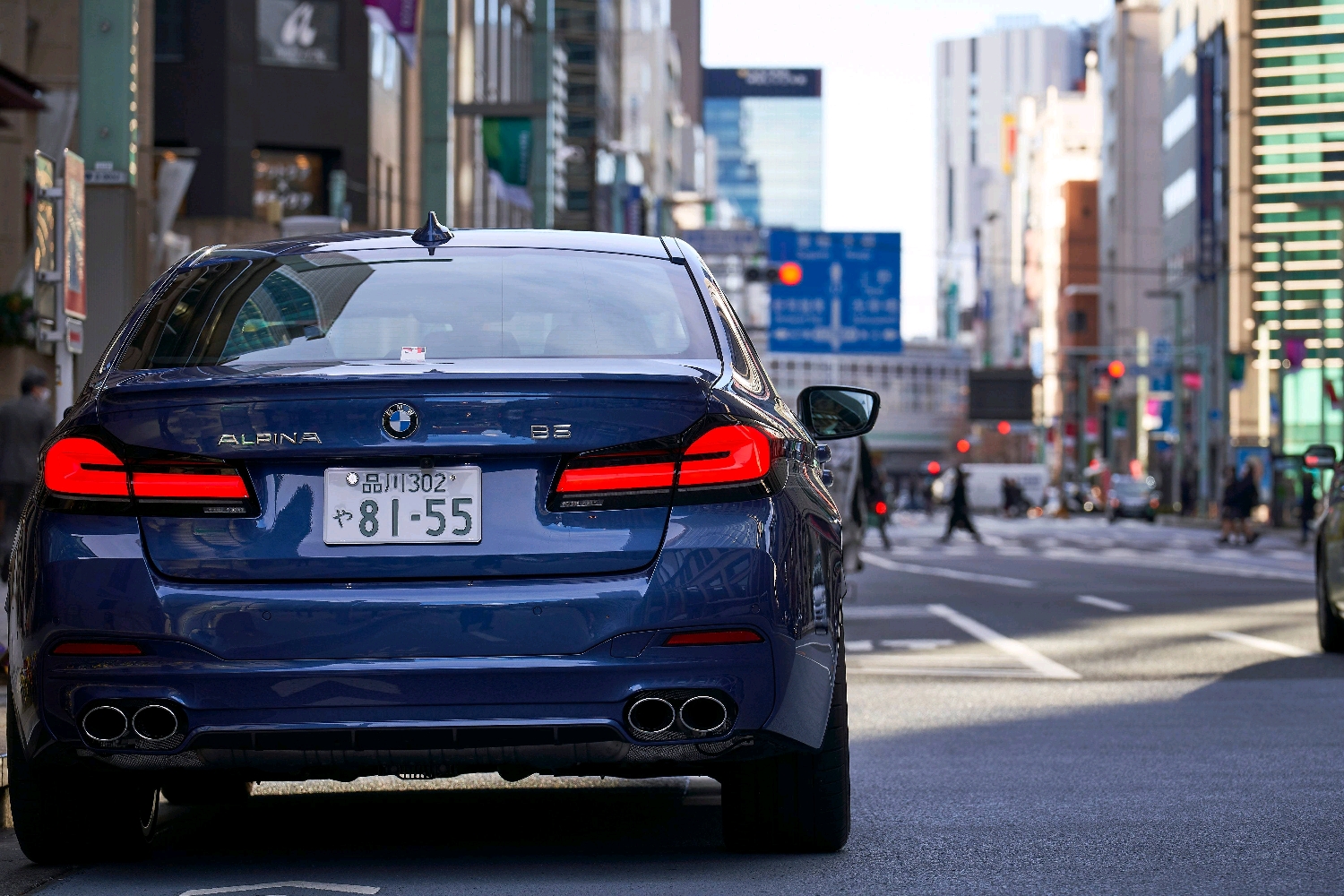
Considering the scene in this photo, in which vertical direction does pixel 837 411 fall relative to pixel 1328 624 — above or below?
above

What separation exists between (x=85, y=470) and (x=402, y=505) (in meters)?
0.71

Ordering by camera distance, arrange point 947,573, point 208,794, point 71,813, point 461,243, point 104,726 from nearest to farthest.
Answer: point 104,726
point 71,813
point 461,243
point 208,794
point 947,573

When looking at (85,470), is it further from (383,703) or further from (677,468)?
(677,468)

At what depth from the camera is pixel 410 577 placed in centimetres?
475

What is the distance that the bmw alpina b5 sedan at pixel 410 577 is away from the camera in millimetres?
4750

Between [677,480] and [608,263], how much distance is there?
1.18m

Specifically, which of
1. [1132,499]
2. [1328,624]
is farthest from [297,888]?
[1132,499]

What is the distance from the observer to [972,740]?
28.9 feet

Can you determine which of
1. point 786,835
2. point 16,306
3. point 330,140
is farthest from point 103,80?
point 330,140

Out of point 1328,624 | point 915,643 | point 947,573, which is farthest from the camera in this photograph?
point 947,573

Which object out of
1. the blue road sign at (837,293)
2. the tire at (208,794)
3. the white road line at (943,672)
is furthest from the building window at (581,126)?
the tire at (208,794)

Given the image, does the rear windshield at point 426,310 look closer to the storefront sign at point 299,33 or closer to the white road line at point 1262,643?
the white road line at point 1262,643

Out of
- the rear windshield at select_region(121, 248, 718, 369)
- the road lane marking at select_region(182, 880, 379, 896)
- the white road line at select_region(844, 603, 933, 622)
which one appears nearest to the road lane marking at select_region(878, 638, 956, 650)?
the white road line at select_region(844, 603, 933, 622)

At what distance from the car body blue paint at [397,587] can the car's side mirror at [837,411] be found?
141 cm
